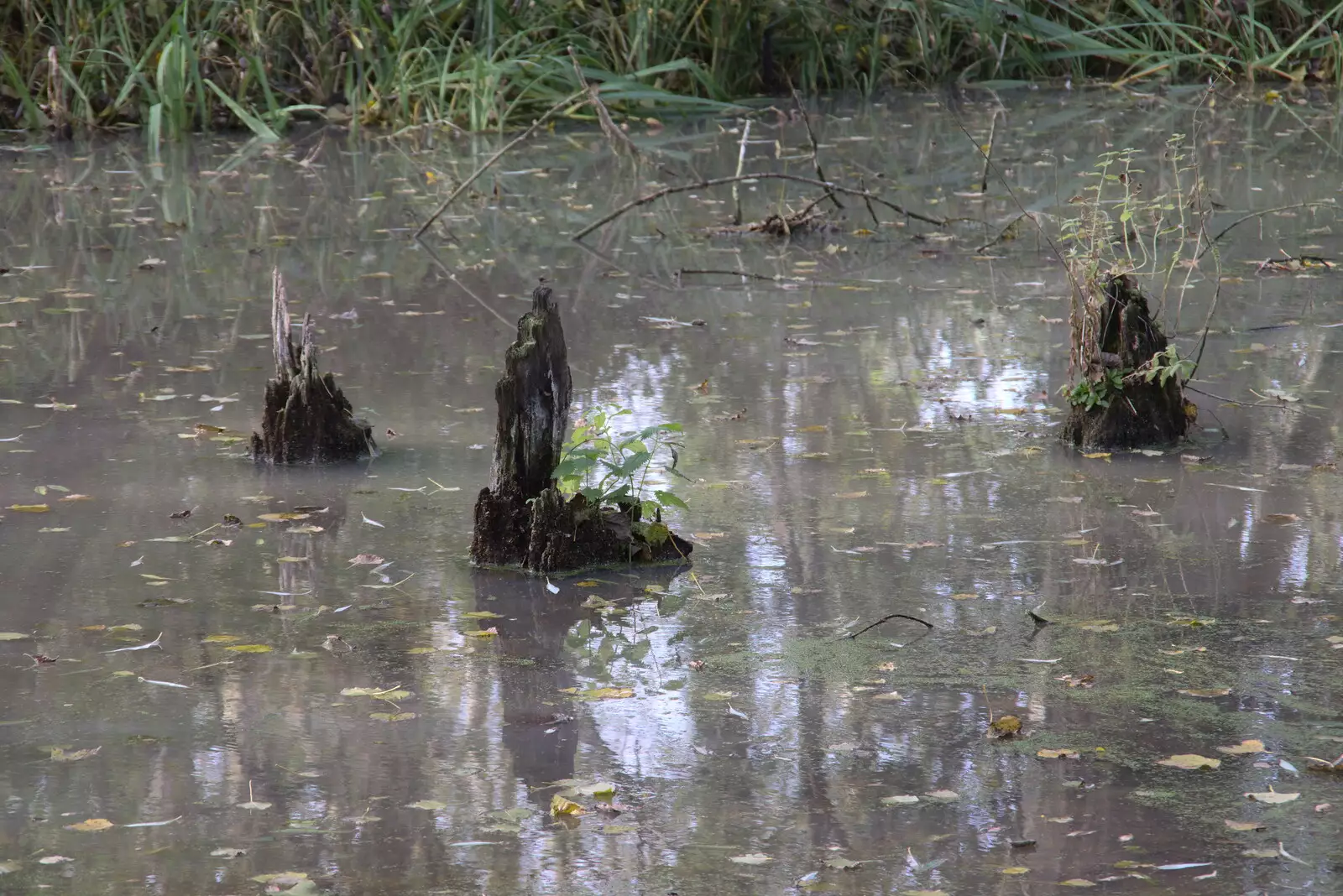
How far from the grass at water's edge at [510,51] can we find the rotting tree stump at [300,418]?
31.6 feet

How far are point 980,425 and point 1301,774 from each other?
330 cm

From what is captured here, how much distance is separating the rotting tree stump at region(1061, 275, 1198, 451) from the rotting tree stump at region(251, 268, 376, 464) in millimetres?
2813

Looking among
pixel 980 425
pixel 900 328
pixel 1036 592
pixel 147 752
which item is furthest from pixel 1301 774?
pixel 900 328

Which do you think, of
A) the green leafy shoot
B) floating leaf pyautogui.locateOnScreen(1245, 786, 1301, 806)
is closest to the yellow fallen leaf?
floating leaf pyautogui.locateOnScreen(1245, 786, 1301, 806)

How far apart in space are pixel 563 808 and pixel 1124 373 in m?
3.63

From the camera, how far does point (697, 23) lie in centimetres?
1861

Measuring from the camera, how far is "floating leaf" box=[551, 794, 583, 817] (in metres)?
3.97

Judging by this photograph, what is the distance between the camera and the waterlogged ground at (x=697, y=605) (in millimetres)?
3852

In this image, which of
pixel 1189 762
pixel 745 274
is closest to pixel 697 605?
pixel 1189 762

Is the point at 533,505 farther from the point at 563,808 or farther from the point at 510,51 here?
the point at 510,51

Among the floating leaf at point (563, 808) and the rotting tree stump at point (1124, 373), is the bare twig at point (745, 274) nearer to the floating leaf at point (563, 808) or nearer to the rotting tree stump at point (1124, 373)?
the rotting tree stump at point (1124, 373)

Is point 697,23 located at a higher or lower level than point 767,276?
higher

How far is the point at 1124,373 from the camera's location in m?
6.83

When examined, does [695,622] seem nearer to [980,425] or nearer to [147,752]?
[147,752]
